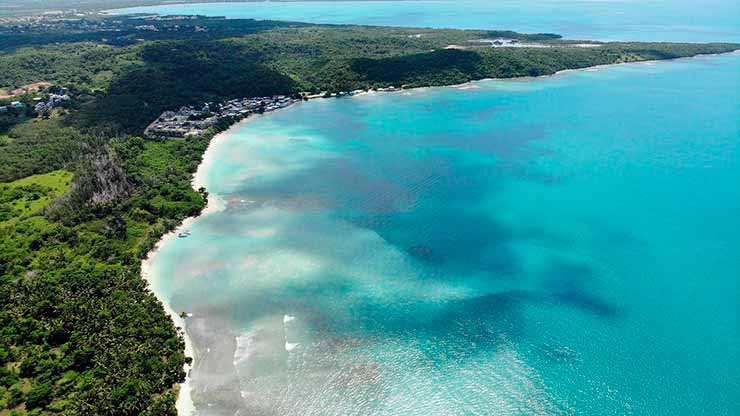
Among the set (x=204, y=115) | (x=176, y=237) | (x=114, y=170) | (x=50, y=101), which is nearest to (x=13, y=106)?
(x=50, y=101)

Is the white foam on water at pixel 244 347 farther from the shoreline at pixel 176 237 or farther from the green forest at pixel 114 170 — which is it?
the green forest at pixel 114 170

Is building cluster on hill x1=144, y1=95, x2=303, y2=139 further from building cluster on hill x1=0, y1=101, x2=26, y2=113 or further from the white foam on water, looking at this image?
the white foam on water

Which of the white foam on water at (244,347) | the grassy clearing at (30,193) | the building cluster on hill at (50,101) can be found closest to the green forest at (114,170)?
the grassy clearing at (30,193)

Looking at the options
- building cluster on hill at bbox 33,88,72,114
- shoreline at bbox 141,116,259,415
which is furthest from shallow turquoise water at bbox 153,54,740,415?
building cluster on hill at bbox 33,88,72,114

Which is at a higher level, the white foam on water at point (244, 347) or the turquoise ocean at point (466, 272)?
the turquoise ocean at point (466, 272)

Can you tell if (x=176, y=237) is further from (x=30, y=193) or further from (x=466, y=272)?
(x=466, y=272)

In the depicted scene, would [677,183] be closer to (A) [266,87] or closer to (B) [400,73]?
(B) [400,73]
